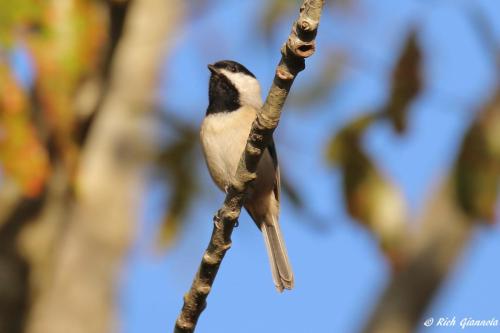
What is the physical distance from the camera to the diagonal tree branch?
91.7 inches

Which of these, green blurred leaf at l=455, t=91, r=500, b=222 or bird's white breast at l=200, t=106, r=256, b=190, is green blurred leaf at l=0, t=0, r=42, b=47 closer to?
bird's white breast at l=200, t=106, r=256, b=190

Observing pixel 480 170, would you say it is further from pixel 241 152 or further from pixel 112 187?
pixel 112 187

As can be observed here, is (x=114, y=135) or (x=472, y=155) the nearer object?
(x=472, y=155)

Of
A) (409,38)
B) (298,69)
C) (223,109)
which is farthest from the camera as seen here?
(223,109)

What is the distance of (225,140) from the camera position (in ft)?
13.4

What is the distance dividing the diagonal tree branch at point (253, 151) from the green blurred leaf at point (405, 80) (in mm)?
1278

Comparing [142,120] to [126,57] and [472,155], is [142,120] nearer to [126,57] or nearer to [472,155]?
[126,57]

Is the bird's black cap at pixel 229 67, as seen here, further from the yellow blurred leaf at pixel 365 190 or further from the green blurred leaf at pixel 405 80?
the green blurred leaf at pixel 405 80

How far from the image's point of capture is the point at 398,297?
507cm

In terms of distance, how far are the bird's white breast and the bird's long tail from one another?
31 cm

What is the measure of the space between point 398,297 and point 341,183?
4.26 feet

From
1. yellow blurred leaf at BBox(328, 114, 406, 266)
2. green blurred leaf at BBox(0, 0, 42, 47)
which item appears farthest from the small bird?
green blurred leaf at BBox(0, 0, 42, 47)

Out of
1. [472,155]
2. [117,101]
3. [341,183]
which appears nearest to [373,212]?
[341,183]

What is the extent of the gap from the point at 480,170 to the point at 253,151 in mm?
1389
